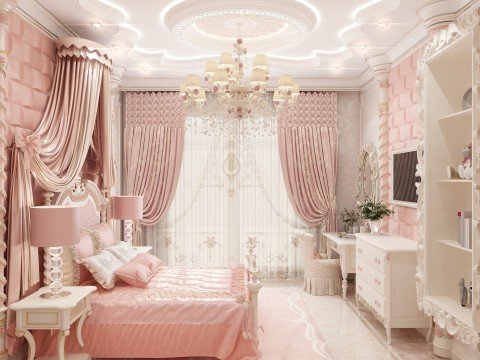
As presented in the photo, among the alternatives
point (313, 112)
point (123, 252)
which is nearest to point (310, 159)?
point (313, 112)

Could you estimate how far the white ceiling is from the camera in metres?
4.25

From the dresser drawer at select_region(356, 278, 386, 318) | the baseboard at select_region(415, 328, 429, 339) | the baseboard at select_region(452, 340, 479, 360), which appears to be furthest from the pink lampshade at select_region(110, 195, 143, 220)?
the baseboard at select_region(452, 340, 479, 360)

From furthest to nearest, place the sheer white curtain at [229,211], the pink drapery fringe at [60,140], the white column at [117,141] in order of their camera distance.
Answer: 1. the sheer white curtain at [229,211]
2. the white column at [117,141]
3. the pink drapery fringe at [60,140]

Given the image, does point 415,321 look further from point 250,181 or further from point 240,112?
point 250,181

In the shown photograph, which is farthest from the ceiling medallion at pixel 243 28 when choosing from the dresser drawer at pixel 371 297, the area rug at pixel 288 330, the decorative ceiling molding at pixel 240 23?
the area rug at pixel 288 330

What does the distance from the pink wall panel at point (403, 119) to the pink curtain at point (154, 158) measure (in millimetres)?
3434

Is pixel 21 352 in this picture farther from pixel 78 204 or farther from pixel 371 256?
pixel 371 256

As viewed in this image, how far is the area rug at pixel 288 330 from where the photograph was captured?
4.39 metres

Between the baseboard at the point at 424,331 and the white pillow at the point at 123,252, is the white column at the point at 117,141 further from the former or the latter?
the baseboard at the point at 424,331

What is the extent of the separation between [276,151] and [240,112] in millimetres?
3284

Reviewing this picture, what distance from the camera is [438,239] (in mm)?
3832

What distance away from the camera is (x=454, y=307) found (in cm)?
349

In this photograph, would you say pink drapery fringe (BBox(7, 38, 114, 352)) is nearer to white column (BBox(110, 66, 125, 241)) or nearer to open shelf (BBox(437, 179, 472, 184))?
white column (BBox(110, 66, 125, 241))

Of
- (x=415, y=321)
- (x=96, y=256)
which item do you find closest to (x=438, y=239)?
(x=415, y=321)
